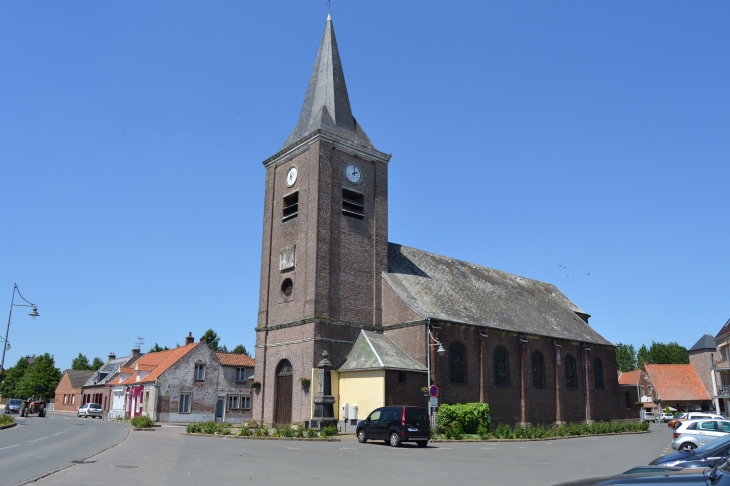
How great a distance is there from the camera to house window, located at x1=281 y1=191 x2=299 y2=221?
33.8 metres

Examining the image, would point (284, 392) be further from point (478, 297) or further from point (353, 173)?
point (478, 297)

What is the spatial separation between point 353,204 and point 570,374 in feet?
60.8

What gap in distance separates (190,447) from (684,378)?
222 feet

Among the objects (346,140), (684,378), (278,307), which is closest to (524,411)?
(278,307)

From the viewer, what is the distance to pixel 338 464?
49.7ft

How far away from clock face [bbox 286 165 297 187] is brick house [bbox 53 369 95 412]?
47.1 metres

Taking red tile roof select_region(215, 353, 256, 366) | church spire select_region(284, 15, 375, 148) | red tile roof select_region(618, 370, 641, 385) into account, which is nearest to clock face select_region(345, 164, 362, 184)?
church spire select_region(284, 15, 375, 148)

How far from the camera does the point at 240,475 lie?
40.9ft

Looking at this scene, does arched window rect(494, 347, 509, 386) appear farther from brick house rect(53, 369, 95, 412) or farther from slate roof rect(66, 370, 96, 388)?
slate roof rect(66, 370, 96, 388)

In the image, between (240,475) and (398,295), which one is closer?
(240,475)

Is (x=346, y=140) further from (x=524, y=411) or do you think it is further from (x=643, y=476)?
(x=643, y=476)

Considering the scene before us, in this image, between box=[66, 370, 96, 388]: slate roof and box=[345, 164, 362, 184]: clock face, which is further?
box=[66, 370, 96, 388]: slate roof

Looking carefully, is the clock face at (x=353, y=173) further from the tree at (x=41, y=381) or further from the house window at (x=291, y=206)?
the tree at (x=41, y=381)

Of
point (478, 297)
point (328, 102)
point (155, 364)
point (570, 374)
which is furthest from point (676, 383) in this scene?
point (155, 364)
